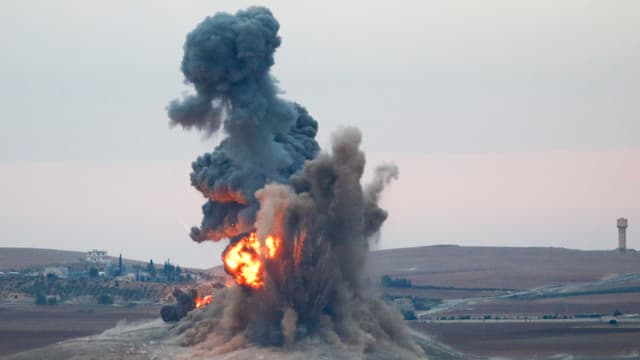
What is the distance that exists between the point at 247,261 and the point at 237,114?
12229mm

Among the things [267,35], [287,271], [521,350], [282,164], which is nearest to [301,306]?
[287,271]

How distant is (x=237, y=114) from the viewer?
6004 inches

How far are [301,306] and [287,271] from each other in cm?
308

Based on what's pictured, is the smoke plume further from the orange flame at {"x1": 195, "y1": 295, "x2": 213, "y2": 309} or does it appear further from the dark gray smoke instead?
the orange flame at {"x1": 195, "y1": 295, "x2": 213, "y2": 309}

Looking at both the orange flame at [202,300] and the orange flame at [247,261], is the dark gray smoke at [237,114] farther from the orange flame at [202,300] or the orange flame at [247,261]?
the orange flame at [202,300]

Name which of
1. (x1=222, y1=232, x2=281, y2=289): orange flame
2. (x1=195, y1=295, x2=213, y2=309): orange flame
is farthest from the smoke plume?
(x1=195, y1=295, x2=213, y2=309): orange flame

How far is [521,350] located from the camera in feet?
630

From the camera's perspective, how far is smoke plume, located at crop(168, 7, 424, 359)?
148125mm

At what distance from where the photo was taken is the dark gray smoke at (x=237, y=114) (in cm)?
15225

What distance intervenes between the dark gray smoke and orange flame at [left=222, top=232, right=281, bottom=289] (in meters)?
1.42

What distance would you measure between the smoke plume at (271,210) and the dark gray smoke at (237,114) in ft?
0.28

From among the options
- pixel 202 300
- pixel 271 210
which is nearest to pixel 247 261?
pixel 271 210

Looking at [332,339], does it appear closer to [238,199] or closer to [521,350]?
[238,199]

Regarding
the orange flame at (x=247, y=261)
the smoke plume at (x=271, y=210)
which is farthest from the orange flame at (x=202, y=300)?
the orange flame at (x=247, y=261)
